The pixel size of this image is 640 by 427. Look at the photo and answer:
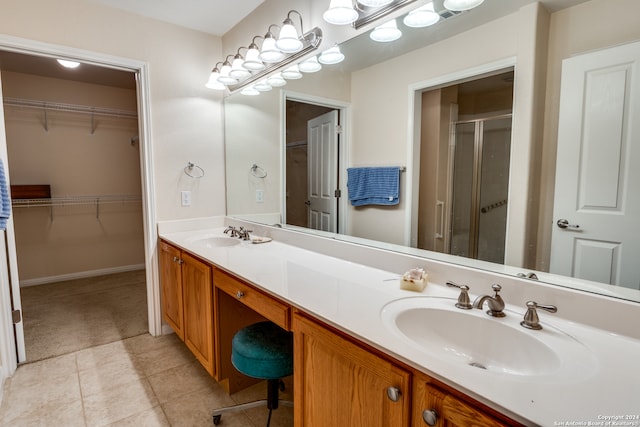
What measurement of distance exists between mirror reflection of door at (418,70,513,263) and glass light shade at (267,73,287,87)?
3.74 feet

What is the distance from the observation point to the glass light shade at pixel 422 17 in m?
1.40

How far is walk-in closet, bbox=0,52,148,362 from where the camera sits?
3.35m

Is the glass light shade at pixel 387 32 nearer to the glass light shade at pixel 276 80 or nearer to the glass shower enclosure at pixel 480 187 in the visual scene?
the glass shower enclosure at pixel 480 187

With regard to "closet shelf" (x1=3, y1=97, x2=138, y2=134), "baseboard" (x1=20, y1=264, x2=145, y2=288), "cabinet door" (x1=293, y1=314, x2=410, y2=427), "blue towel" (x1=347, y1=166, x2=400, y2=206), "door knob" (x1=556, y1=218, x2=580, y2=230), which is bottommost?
"baseboard" (x1=20, y1=264, x2=145, y2=288)

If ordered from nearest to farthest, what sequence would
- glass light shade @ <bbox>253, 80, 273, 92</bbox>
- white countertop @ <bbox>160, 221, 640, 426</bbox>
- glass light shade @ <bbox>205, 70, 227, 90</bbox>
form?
white countertop @ <bbox>160, 221, 640, 426</bbox>
glass light shade @ <bbox>253, 80, 273, 92</bbox>
glass light shade @ <bbox>205, 70, 227, 90</bbox>

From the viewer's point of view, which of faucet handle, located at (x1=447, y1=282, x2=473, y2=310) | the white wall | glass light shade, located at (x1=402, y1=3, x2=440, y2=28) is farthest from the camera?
the white wall

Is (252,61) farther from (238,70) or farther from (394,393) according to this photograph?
(394,393)

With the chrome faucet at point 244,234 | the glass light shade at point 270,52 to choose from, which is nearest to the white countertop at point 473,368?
the chrome faucet at point 244,234

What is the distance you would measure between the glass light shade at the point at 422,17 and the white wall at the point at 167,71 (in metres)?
1.78

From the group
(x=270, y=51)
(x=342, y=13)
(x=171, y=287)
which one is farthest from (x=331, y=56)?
(x=171, y=287)

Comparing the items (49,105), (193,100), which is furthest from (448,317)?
(49,105)

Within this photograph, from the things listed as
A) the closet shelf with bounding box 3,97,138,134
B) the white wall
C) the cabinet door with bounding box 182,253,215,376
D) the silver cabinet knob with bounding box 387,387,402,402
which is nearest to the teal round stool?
the cabinet door with bounding box 182,253,215,376

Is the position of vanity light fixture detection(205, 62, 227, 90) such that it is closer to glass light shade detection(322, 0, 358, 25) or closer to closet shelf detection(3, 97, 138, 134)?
glass light shade detection(322, 0, 358, 25)

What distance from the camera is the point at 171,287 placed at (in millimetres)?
2377
